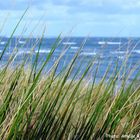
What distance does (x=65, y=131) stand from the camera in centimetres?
301

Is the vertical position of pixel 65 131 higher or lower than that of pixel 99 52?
lower

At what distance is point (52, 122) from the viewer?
2.85 metres

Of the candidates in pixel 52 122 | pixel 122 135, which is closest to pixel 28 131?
pixel 52 122

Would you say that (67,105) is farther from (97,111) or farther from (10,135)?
(10,135)

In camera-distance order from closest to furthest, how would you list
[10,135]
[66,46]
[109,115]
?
1. [10,135]
2. [109,115]
3. [66,46]

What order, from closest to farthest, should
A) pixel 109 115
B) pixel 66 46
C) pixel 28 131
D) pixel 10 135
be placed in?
1. pixel 10 135
2. pixel 28 131
3. pixel 109 115
4. pixel 66 46

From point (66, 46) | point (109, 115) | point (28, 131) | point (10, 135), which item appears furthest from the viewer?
point (66, 46)

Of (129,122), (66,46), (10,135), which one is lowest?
(10,135)

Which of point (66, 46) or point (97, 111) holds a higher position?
point (66, 46)

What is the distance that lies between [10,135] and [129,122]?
999 mm

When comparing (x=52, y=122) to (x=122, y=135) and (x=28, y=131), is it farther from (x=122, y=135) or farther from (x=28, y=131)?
(x=122, y=135)

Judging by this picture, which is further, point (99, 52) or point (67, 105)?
point (99, 52)

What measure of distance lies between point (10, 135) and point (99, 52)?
1.15 m

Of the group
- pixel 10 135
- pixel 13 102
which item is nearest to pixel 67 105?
pixel 13 102
